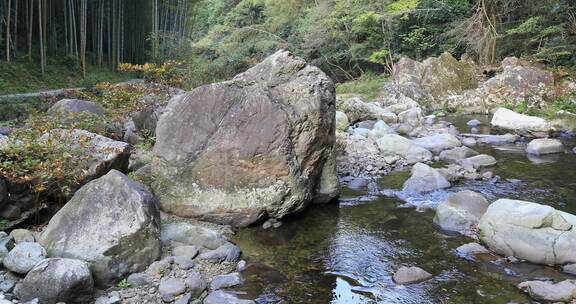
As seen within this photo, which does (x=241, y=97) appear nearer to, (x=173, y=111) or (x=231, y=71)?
(x=173, y=111)

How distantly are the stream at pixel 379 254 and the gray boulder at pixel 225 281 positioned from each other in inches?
4.2

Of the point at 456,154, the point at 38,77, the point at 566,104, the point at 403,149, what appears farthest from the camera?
the point at 38,77

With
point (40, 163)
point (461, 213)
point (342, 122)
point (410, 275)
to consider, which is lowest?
point (342, 122)

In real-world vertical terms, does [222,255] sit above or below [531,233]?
below

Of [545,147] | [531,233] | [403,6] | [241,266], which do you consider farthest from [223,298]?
[403,6]

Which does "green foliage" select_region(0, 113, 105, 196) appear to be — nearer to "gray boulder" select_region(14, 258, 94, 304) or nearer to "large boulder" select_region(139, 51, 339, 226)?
"large boulder" select_region(139, 51, 339, 226)

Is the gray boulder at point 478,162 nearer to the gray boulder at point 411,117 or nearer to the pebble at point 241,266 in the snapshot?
the gray boulder at point 411,117

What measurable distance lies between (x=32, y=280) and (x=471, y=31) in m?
18.4

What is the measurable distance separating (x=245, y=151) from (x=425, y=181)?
11.5 ft

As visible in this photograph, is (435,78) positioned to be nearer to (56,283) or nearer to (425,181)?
(425,181)

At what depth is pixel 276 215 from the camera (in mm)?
6656

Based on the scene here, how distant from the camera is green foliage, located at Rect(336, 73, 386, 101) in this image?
19.8 metres

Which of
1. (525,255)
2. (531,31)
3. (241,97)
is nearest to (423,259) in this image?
(525,255)

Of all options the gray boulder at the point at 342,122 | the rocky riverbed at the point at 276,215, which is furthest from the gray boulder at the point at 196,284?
the gray boulder at the point at 342,122
